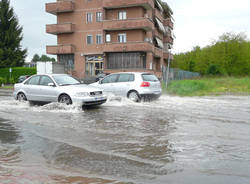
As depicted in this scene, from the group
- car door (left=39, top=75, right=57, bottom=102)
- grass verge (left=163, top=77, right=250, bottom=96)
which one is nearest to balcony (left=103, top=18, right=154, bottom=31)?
grass verge (left=163, top=77, right=250, bottom=96)

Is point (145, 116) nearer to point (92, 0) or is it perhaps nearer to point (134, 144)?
point (134, 144)

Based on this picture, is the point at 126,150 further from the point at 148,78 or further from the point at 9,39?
the point at 9,39

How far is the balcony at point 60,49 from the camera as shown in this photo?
37906mm

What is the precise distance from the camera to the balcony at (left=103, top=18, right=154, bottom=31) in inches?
1315

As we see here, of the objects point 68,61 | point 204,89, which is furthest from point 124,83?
point 68,61

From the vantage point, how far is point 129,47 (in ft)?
112

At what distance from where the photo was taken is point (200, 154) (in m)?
4.75

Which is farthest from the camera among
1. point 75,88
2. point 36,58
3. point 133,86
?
point 36,58

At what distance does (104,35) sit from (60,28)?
6726 mm

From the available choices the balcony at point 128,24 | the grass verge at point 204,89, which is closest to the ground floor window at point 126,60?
the balcony at point 128,24

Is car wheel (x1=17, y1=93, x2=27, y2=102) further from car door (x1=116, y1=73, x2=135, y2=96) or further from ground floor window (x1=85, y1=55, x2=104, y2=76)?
ground floor window (x1=85, y1=55, x2=104, y2=76)

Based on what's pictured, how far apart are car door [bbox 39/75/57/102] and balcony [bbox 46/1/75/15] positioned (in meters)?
28.5

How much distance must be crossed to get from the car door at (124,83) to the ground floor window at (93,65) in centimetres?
2415

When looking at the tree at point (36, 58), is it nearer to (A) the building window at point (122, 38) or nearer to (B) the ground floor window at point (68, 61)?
(B) the ground floor window at point (68, 61)
